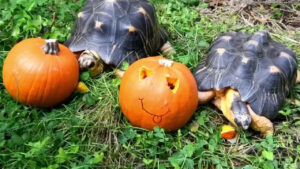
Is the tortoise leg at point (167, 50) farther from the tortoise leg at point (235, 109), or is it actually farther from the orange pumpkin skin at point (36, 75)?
the orange pumpkin skin at point (36, 75)

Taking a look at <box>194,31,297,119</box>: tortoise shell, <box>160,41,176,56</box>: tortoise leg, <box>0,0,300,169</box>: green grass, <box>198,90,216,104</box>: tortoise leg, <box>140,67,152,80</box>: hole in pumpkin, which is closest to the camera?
<box>0,0,300,169</box>: green grass

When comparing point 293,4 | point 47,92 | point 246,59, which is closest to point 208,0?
point 293,4

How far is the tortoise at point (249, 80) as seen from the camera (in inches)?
109

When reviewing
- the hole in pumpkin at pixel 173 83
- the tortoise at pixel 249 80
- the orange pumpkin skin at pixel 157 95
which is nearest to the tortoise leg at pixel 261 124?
the tortoise at pixel 249 80

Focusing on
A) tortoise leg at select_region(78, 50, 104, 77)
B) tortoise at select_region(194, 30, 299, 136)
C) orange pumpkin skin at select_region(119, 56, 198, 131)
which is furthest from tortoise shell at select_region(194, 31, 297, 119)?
tortoise leg at select_region(78, 50, 104, 77)

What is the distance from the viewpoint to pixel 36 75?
2.63 metres

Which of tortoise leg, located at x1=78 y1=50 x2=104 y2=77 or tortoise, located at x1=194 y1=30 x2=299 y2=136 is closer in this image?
tortoise, located at x1=194 y1=30 x2=299 y2=136

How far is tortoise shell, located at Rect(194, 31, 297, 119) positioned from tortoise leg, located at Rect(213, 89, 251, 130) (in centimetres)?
5

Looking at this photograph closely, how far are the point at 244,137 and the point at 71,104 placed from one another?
139 cm

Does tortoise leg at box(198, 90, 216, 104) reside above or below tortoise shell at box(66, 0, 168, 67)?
below

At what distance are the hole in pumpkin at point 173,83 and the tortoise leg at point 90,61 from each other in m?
0.71

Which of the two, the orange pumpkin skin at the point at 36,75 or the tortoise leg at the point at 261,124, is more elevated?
the orange pumpkin skin at the point at 36,75

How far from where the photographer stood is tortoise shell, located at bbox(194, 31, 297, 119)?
280 centimetres

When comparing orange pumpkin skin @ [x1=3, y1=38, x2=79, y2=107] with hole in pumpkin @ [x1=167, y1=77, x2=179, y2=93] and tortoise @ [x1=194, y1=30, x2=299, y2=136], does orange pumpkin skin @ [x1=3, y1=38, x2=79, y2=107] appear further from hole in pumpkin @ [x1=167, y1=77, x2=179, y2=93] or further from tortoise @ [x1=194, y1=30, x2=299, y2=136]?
tortoise @ [x1=194, y1=30, x2=299, y2=136]
